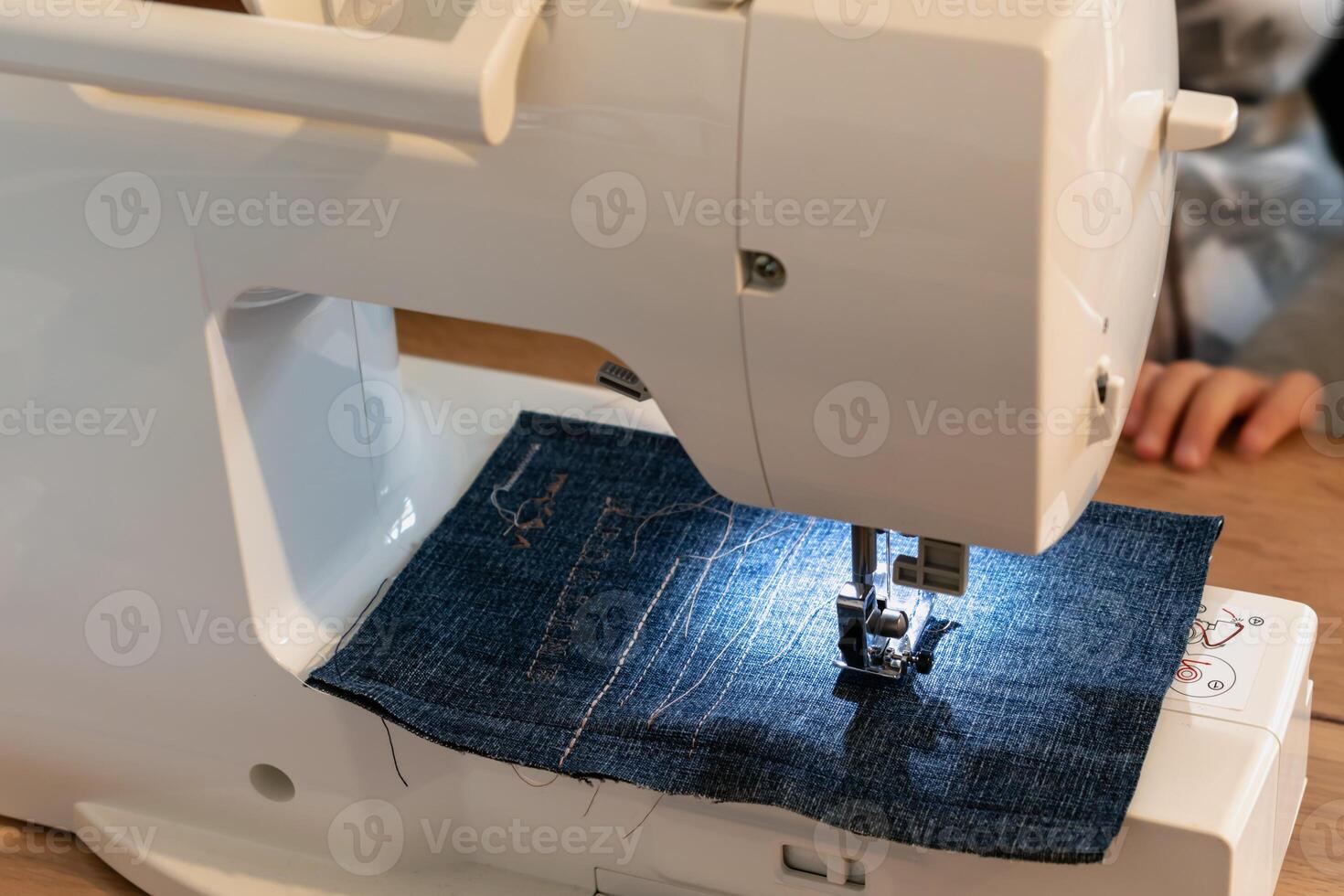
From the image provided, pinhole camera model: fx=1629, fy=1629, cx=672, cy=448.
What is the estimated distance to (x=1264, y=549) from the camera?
1258mm

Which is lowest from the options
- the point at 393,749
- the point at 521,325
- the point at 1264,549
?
the point at 1264,549

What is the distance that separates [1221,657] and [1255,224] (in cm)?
78

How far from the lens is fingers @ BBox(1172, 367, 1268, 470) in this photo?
53.6 inches

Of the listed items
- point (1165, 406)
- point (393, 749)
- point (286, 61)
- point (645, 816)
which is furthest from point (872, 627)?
point (1165, 406)

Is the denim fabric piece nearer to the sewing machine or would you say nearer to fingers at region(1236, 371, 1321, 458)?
the sewing machine

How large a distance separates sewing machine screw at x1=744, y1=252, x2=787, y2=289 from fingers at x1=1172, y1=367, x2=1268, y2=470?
0.70 metres

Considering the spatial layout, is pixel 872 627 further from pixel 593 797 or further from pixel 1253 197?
pixel 1253 197

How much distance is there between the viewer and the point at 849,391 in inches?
30.7

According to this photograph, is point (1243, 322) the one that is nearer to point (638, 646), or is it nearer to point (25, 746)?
point (638, 646)

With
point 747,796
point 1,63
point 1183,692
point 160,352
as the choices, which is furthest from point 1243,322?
point 1,63

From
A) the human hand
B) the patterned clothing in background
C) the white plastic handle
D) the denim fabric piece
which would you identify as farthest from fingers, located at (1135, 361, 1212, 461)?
the white plastic handle

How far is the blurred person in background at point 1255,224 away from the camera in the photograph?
1.53 metres

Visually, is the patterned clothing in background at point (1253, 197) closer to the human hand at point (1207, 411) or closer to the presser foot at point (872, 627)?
the human hand at point (1207, 411)

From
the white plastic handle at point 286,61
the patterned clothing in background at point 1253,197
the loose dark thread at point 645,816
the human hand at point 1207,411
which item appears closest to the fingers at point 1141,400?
the human hand at point 1207,411
